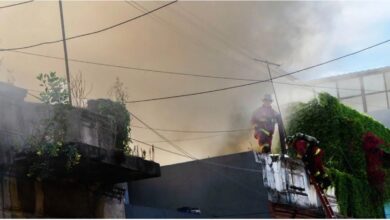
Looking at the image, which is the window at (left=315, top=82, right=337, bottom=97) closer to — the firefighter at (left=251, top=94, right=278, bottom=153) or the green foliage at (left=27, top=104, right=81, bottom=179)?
the firefighter at (left=251, top=94, right=278, bottom=153)

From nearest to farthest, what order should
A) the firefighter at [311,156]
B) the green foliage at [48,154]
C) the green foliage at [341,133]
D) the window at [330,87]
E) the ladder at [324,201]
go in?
the green foliage at [48,154] < the ladder at [324,201] < the firefighter at [311,156] < the green foliage at [341,133] < the window at [330,87]

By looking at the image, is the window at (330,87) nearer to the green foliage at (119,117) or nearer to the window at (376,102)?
the window at (376,102)

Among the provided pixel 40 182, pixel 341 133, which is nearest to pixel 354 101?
pixel 341 133

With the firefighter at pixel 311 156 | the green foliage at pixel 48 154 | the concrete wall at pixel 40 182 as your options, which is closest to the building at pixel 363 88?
the firefighter at pixel 311 156

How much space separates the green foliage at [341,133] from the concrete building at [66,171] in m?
9.64

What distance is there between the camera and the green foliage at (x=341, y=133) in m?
19.2

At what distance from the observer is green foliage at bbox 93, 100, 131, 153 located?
1060cm

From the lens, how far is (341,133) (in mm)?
20031

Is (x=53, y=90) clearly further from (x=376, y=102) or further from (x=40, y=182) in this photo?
(x=376, y=102)

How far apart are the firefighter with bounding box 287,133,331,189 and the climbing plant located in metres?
7.88

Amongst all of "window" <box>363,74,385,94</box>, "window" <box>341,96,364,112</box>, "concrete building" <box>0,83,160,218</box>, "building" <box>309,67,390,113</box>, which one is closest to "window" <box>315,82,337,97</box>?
"building" <box>309,67,390,113</box>

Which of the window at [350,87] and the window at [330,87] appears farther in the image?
the window at [350,87]

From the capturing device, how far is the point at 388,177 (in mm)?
20016

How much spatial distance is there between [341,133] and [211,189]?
274 inches
